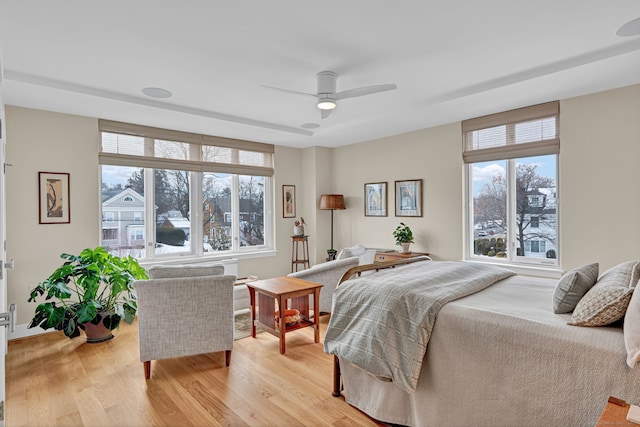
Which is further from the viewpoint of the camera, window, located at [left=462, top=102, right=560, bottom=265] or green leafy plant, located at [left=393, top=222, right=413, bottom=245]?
green leafy plant, located at [left=393, top=222, right=413, bottom=245]

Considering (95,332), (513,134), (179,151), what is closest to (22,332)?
(95,332)

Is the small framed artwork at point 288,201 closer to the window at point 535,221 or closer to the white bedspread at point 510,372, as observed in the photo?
the window at point 535,221

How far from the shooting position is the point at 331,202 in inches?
Result: 228

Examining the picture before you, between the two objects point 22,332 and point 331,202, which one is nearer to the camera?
point 22,332

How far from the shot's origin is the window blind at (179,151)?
14.5 feet

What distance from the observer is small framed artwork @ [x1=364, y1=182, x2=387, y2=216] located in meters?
5.49

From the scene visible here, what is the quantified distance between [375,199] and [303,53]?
3213mm

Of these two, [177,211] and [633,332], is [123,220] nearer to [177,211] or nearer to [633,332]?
[177,211]

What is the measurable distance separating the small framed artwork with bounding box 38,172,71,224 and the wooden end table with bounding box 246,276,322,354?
235 centimetres

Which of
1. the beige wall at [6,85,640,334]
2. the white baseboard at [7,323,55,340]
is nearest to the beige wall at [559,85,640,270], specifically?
the beige wall at [6,85,640,334]

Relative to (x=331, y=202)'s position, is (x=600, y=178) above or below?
above

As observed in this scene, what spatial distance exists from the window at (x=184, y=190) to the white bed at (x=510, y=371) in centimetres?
379

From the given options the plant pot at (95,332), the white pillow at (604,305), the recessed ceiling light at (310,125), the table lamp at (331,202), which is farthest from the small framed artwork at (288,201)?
the white pillow at (604,305)

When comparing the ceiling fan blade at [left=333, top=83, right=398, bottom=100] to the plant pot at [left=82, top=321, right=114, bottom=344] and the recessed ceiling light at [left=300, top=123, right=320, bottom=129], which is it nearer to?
the recessed ceiling light at [left=300, top=123, right=320, bottom=129]
